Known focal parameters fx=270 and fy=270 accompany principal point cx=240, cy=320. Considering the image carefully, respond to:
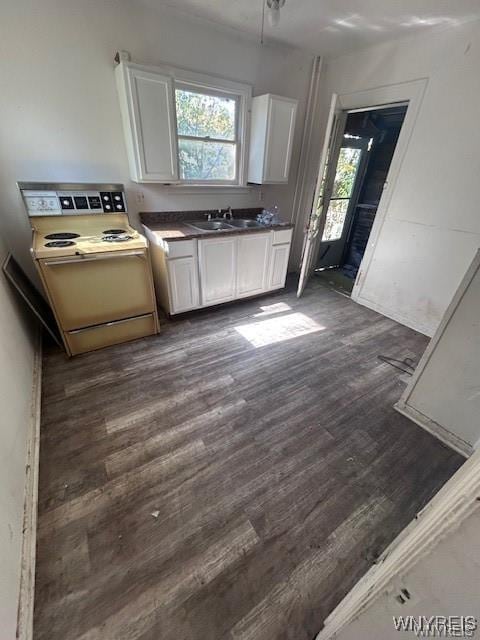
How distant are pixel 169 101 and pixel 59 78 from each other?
814mm

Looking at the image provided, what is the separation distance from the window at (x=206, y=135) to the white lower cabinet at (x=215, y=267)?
2.63ft

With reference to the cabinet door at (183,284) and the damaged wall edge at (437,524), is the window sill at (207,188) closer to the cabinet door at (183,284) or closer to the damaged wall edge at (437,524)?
the cabinet door at (183,284)

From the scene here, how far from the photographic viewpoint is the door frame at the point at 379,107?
8.11 ft

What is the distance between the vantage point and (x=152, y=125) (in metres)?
2.29

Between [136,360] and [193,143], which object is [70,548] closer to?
[136,360]

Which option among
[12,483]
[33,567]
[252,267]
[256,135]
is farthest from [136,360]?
[256,135]

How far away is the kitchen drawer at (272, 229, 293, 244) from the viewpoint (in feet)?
9.96

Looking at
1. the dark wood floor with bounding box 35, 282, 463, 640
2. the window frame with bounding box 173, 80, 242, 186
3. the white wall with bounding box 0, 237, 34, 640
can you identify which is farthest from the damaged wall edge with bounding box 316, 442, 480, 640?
the window frame with bounding box 173, 80, 242, 186

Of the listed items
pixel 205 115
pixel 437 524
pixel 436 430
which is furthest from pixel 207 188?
pixel 437 524

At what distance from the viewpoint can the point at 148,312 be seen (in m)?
2.44

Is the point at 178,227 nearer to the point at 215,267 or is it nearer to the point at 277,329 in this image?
the point at 215,267

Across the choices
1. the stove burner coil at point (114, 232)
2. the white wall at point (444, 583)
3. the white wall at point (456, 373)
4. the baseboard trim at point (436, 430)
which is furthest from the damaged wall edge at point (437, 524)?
the stove burner coil at point (114, 232)

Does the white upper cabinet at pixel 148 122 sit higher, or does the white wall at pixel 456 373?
the white upper cabinet at pixel 148 122

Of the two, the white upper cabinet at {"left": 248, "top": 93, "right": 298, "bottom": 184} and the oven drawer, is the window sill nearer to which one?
the white upper cabinet at {"left": 248, "top": 93, "right": 298, "bottom": 184}
